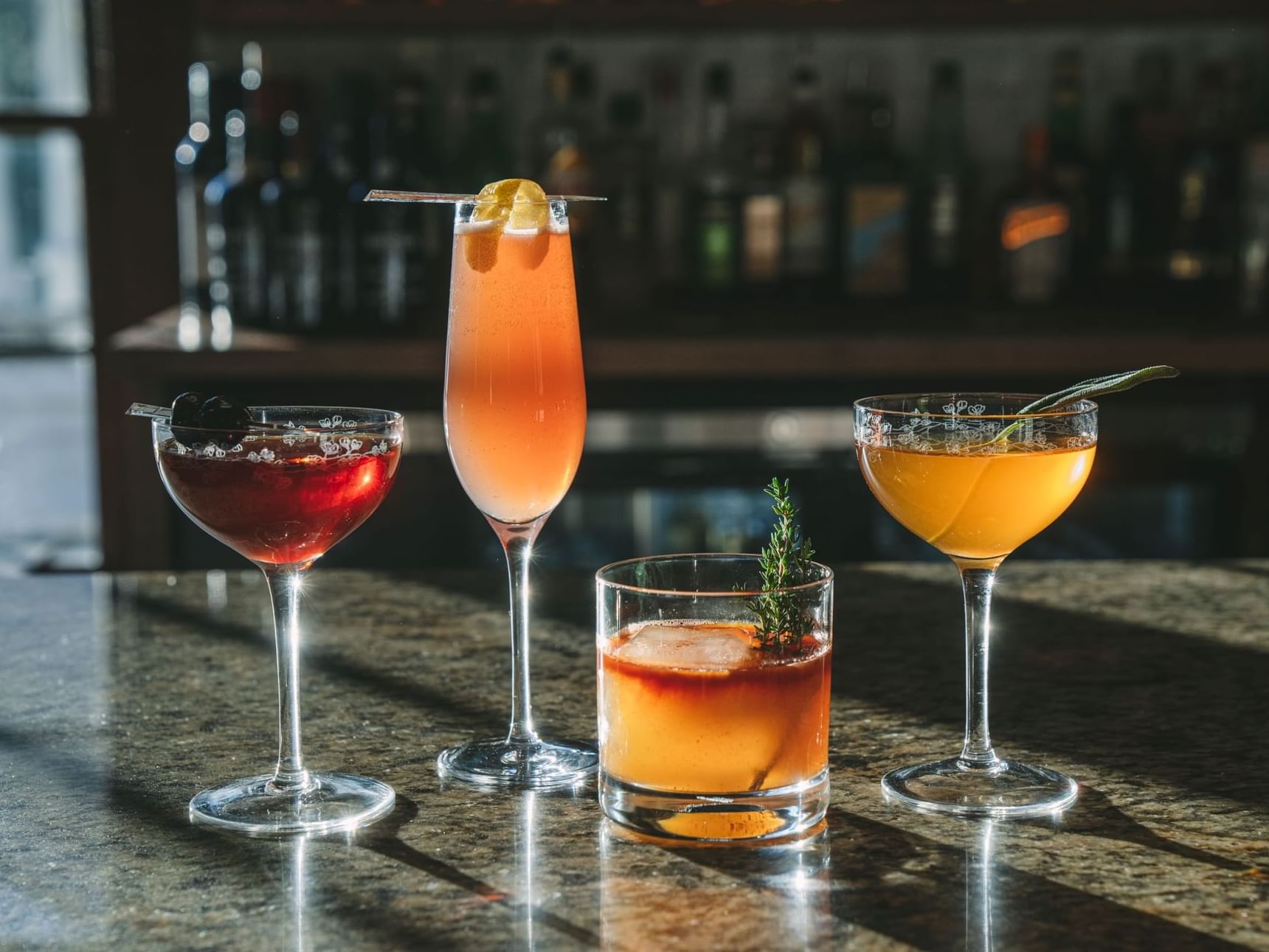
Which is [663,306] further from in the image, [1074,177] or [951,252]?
[1074,177]

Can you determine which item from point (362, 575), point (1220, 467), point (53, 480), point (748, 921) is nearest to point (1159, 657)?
point (748, 921)

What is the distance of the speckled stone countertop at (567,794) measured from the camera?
577 millimetres

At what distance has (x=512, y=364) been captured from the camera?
848mm

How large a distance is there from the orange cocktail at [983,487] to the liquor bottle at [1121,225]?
1939mm

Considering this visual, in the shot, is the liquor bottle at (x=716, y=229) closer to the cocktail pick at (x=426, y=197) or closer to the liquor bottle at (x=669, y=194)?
the liquor bottle at (x=669, y=194)

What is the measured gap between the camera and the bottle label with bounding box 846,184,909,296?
2551 millimetres

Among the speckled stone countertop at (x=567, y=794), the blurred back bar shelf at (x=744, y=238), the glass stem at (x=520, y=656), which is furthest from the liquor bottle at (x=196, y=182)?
the glass stem at (x=520, y=656)

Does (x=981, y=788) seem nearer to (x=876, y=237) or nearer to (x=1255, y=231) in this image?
(x=876, y=237)

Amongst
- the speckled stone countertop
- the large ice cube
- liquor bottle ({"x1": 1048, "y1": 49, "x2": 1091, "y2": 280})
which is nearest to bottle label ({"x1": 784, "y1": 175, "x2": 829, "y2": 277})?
liquor bottle ({"x1": 1048, "y1": 49, "x2": 1091, "y2": 280})

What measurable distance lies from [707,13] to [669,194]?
400mm

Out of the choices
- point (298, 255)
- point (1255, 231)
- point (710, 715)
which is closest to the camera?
point (710, 715)

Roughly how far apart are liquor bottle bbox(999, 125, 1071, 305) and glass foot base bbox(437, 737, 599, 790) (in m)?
1.92

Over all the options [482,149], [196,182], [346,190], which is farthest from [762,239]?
[196,182]

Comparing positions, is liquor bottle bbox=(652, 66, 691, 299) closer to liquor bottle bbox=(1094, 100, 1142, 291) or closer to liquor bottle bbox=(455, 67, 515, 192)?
liquor bottle bbox=(455, 67, 515, 192)
